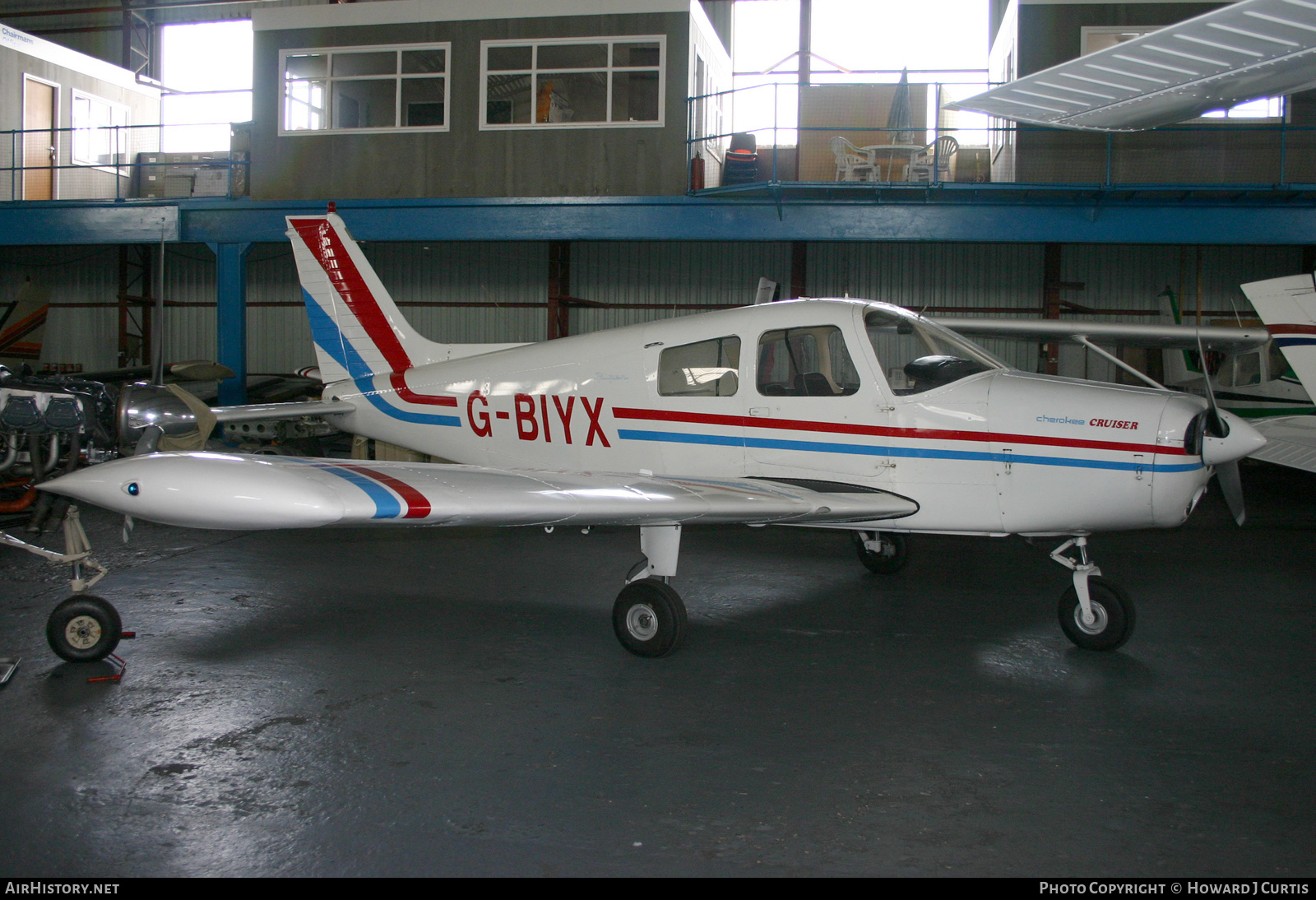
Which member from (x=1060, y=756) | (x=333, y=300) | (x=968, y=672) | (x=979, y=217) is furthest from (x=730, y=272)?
(x=1060, y=756)

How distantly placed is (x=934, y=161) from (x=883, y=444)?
704cm

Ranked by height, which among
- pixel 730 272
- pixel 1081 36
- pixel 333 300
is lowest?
pixel 333 300

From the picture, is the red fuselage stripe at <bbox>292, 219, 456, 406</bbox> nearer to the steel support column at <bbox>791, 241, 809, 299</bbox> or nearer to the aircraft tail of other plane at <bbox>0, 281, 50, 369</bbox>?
the steel support column at <bbox>791, 241, 809, 299</bbox>

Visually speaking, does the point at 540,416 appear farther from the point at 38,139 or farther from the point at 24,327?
the point at 38,139

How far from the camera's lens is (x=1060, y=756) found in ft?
12.2

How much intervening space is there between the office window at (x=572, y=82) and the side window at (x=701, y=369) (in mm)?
7059

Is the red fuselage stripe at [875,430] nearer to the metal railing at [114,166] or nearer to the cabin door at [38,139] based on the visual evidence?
the metal railing at [114,166]

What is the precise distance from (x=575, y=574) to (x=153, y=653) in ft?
9.37

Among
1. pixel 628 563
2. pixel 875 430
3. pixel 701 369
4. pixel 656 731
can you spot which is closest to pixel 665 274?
pixel 628 563

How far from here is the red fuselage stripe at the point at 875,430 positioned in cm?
488

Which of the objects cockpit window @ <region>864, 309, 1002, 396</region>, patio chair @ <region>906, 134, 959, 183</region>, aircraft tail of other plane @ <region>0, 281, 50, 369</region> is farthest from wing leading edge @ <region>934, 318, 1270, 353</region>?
aircraft tail of other plane @ <region>0, 281, 50, 369</region>

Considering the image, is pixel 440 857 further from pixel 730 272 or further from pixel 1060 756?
pixel 730 272

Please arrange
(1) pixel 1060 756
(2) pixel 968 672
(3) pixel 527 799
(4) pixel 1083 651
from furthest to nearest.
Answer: (4) pixel 1083 651
(2) pixel 968 672
(1) pixel 1060 756
(3) pixel 527 799

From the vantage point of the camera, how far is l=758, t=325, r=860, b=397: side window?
551 centimetres
